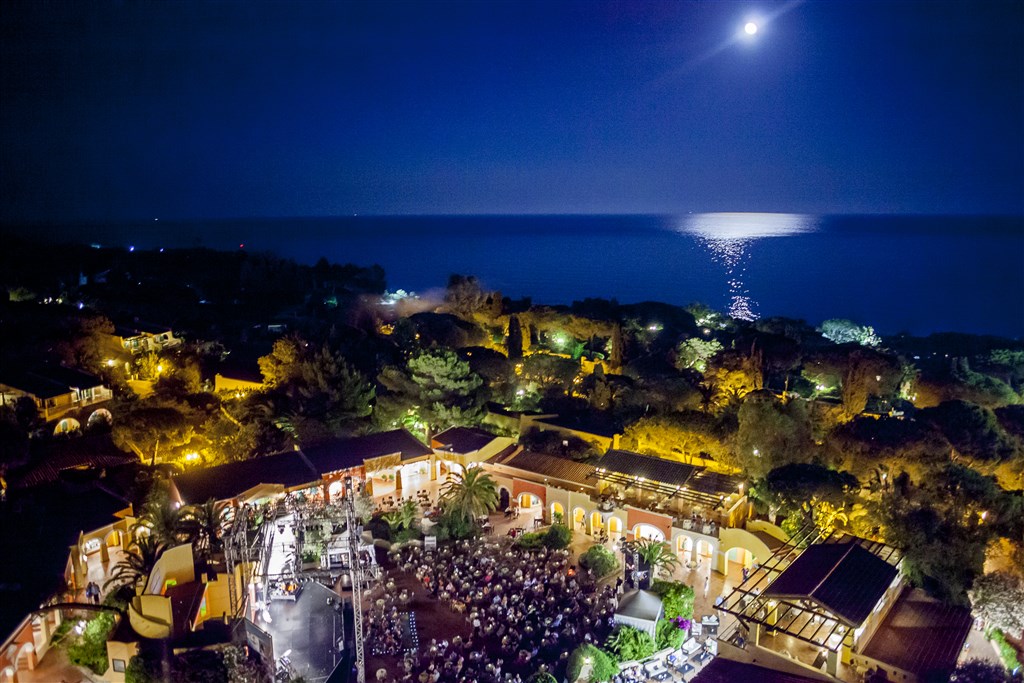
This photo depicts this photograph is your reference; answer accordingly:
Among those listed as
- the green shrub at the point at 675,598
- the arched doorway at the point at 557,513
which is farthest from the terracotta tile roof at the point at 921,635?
the arched doorway at the point at 557,513

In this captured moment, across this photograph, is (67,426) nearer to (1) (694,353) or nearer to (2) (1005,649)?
(1) (694,353)

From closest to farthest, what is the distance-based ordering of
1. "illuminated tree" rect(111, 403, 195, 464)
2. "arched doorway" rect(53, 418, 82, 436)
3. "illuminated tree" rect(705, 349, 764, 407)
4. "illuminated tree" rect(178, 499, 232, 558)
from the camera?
1. "illuminated tree" rect(178, 499, 232, 558)
2. "illuminated tree" rect(111, 403, 195, 464)
3. "arched doorway" rect(53, 418, 82, 436)
4. "illuminated tree" rect(705, 349, 764, 407)

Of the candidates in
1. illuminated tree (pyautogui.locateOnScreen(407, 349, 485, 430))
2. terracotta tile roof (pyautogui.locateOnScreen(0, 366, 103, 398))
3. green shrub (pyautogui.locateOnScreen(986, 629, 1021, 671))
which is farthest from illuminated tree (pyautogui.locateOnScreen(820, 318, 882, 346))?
terracotta tile roof (pyautogui.locateOnScreen(0, 366, 103, 398))

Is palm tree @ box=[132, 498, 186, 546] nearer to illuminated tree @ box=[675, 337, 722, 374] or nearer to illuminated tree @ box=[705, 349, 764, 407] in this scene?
illuminated tree @ box=[705, 349, 764, 407]

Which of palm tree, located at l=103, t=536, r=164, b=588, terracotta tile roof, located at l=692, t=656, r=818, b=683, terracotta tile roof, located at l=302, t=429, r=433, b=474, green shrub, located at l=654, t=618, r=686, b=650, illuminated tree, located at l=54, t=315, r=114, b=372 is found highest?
illuminated tree, located at l=54, t=315, r=114, b=372

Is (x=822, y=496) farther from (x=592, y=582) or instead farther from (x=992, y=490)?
(x=592, y=582)

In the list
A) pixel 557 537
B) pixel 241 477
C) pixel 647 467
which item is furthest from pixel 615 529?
pixel 241 477
